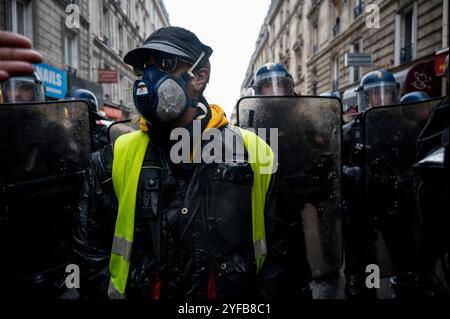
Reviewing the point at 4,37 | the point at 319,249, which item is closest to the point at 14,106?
the point at 4,37

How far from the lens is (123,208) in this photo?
140 centimetres

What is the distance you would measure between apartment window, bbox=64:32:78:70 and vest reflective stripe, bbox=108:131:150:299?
33.0 ft

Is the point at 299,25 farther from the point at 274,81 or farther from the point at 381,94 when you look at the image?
the point at 274,81

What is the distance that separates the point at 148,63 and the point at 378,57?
496 inches

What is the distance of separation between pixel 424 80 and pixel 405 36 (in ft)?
9.53

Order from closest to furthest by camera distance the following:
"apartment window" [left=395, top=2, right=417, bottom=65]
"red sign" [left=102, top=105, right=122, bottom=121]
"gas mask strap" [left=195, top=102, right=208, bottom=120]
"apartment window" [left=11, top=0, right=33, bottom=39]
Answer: "gas mask strap" [left=195, top=102, right=208, bottom=120] < "apartment window" [left=11, top=0, right=33, bottom=39] < "apartment window" [left=395, top=2, right=417, bottom=65] < "red sign" [left=102, top=105, right=122, bottom=121]

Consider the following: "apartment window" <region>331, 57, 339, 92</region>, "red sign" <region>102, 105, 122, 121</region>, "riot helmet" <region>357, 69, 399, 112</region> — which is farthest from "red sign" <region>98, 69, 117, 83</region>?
"apartment window" <region>331, 57, 339, 92</region>

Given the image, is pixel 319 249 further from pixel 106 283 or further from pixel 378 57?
pixel 378 57

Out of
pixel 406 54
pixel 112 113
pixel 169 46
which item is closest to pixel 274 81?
pixel 169 46

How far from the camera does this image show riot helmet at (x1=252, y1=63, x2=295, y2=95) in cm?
328

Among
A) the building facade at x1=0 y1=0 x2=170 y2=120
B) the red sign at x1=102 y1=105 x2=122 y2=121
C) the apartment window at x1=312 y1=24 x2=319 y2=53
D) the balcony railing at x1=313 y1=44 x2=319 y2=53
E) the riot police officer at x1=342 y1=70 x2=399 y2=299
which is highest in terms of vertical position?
the apartment window at x1=312 y1=24 x2=319 y2=53

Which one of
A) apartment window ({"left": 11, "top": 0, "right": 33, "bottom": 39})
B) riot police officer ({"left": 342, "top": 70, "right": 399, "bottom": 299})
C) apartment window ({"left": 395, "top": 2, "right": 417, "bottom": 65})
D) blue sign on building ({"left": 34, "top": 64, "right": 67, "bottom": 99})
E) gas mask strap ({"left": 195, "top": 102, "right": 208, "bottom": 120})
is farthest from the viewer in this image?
apartment window ({"left": 395, "top": 2, "right": 417, "bottom": 65})

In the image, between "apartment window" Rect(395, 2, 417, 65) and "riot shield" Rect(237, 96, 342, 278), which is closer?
"riot shield" Rect(237, 96, 342, 278)

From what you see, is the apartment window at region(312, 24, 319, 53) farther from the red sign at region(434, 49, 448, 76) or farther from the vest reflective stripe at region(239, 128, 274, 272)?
the vest reflective stripe at region(239, 128, 274, 272)
